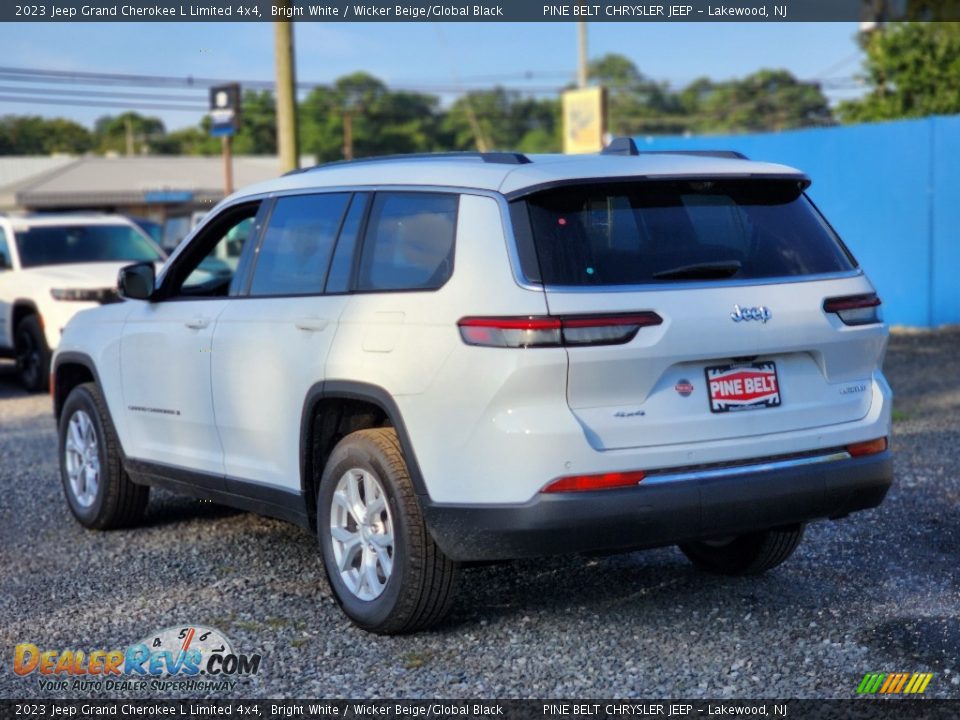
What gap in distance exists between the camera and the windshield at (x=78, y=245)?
14.6 m

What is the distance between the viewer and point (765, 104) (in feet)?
270

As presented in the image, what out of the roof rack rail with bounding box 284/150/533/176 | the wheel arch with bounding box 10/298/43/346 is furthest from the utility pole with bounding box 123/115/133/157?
the roof rack rail with bounding box 284/150/533/176

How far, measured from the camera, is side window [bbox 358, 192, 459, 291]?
4957mm

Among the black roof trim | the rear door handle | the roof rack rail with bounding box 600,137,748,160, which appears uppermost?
the roof rack rail with bounding box 600,137,748,160

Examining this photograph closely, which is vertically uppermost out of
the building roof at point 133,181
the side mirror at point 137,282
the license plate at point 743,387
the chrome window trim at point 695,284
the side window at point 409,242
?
the side window at point 409,242

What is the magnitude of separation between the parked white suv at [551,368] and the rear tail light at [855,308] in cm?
1

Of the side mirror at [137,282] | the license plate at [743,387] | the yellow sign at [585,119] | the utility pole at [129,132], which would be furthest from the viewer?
the utility pole at [129,132]

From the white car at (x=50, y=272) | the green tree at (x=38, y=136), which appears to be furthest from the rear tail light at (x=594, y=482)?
the green tree at (x=38, y=136)

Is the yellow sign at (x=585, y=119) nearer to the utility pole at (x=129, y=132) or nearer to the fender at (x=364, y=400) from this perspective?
the fender at (x=364, y=400)

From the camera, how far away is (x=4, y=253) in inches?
578

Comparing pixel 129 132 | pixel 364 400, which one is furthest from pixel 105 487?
pixel 129 132

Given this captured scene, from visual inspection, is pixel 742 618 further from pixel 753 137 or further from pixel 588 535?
pixel 753 137

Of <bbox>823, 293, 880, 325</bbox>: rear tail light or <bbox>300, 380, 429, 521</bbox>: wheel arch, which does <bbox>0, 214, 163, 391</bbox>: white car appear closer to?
<bbox>300, 380, 429, 521</bbox>: wheel arch

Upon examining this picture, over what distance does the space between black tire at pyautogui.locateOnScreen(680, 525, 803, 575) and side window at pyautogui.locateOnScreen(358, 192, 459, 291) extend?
1858 millimetres
